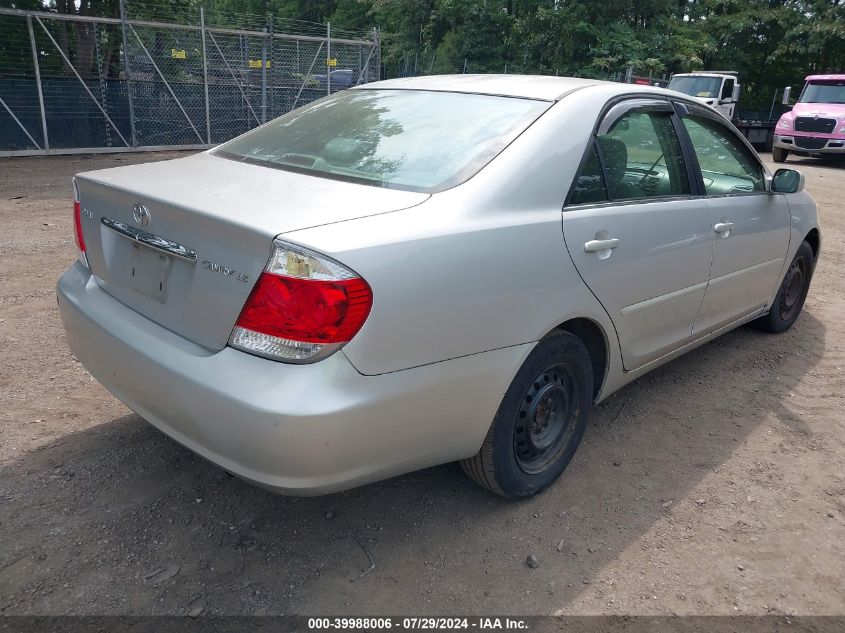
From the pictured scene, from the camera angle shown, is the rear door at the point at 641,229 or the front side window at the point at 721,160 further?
the front side window at the point at 721,160

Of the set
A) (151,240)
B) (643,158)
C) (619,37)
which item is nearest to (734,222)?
(643,158)

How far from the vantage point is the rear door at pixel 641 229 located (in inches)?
112

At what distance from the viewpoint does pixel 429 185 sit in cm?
251

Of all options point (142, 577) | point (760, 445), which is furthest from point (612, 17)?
point (142, 577)

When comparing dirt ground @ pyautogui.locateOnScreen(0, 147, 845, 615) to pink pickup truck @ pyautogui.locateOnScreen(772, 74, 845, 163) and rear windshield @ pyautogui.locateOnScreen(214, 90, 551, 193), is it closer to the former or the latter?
rear windshield @ pyautogui.locateOnScreen(214, 90, 551, 193)

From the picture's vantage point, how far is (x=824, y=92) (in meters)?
19.0

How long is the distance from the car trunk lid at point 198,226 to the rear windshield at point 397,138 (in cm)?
16

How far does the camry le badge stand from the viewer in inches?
95.6

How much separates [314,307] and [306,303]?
27 millimetres

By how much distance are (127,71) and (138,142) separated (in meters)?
1.34

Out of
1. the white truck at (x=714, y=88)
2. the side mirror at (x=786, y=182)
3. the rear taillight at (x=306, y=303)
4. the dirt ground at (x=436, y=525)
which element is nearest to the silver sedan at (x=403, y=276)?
the rear taillight at (x=306, y=303)

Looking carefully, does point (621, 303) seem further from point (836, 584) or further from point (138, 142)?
point (138, 142)

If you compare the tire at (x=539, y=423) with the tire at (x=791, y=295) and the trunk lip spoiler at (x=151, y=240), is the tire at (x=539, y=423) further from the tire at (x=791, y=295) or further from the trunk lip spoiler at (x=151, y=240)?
the tire at (x=791, y=295)

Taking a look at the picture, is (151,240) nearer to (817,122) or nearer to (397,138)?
(397,138)
